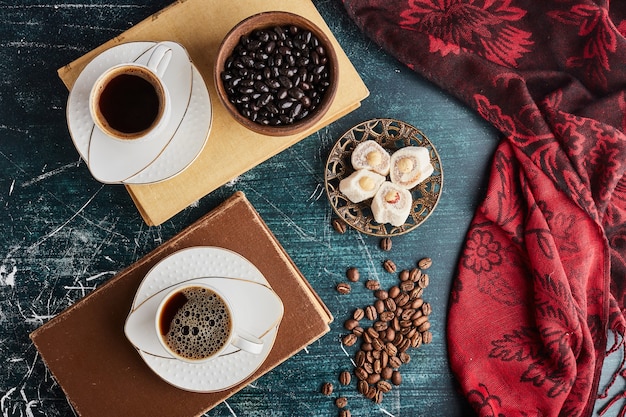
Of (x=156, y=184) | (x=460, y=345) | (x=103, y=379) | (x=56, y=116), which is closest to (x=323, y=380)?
(x=460, y=345)

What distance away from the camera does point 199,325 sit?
1.28 metres

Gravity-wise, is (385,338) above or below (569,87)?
below

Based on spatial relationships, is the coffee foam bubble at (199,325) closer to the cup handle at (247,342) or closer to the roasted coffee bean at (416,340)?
the cup handle at (247,342)

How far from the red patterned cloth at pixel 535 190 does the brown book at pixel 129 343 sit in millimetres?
454

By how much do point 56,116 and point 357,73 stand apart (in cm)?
79

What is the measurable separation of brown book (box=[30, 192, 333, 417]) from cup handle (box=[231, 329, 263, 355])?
161mm

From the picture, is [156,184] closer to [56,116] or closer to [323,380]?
[56,116]

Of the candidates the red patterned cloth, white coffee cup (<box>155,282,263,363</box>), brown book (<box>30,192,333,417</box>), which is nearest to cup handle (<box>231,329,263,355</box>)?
white coffee cup (<box>155,282,263,363</box>)

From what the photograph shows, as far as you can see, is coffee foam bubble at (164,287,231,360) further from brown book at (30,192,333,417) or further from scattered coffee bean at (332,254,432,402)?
scattered coffee bean at (332,254,432,402)

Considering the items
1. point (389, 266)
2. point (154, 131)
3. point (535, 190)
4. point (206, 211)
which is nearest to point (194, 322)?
point (206, 211)

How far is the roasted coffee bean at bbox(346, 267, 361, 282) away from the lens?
1.50 m

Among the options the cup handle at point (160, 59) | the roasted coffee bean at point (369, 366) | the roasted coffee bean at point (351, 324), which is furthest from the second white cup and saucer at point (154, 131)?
the roasted coffee bean at point (369, 366)

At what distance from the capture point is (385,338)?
1517mm

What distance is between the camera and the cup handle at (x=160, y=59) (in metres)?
1.22
